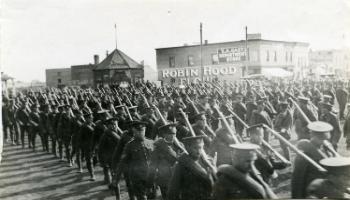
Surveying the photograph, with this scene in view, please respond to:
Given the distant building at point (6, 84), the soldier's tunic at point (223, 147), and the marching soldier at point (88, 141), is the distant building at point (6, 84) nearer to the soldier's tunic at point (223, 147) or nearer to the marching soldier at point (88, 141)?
the marching soldier at point (88, 141)

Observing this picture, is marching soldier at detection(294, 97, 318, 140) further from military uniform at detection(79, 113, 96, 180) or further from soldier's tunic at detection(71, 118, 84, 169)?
soldier's tunic at detection(71, 118, 84, 169)

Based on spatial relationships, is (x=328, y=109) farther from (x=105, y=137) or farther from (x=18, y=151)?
(x=18, y=151)

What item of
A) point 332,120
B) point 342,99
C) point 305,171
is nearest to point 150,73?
point 342,99

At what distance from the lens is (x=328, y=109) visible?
6.69m

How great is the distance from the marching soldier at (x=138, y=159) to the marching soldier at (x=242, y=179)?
6.24 feet

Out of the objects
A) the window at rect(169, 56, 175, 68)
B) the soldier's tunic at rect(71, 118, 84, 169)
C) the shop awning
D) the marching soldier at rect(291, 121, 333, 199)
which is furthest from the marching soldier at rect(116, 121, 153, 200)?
the window at rect(169, 56, 175, 68)

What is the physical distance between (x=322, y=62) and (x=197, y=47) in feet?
32.9

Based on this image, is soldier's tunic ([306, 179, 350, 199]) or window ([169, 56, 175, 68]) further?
window ([169, 56, 175, 68])

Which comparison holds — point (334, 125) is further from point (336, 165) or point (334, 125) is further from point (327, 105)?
point (336, 165)

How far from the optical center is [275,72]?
23.1 metres

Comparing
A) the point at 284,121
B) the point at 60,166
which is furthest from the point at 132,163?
the point at 60,166

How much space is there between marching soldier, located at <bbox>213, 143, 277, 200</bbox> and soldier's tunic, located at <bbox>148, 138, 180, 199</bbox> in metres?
1.36

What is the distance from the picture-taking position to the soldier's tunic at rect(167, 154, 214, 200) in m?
4.36

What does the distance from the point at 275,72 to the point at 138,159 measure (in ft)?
61.9
